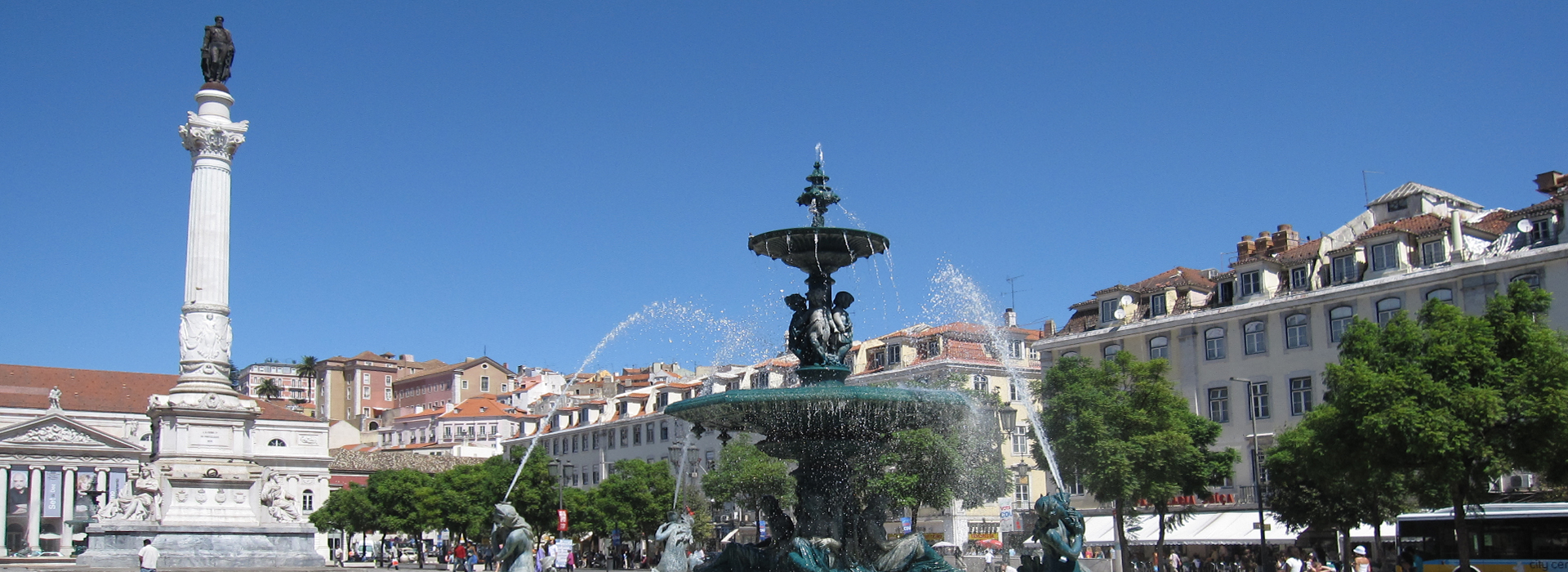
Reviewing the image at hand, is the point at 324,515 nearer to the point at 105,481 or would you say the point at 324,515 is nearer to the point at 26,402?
the point at 105,481

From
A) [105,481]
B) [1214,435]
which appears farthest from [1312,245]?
[105,481]

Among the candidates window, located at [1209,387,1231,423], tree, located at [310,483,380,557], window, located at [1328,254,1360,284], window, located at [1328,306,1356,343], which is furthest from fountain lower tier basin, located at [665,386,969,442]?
tree, located at [310,483,380,557]

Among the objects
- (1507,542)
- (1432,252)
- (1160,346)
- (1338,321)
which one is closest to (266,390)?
(1160,346)

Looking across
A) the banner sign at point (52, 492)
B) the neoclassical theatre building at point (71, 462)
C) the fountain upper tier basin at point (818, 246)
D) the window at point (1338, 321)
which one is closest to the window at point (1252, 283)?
the window at point (1338, 321)

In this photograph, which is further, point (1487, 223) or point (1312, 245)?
point (1312, 245)

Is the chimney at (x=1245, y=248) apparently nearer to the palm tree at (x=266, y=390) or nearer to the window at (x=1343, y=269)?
the window at (x=1343, y=269)

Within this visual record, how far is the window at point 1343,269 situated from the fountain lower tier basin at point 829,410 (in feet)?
94.3

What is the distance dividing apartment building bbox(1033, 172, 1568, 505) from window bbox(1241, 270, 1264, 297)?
4cm

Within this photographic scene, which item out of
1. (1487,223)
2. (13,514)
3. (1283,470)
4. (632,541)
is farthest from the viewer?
(13,514)

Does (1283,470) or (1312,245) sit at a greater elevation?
(1312,245)

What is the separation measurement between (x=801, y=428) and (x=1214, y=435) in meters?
24.4

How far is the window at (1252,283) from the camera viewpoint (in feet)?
137

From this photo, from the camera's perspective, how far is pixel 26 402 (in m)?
85.8

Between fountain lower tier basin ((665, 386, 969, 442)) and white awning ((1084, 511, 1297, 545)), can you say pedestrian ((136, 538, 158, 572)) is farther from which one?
white awning ((1084, 511, 1297, 545))
